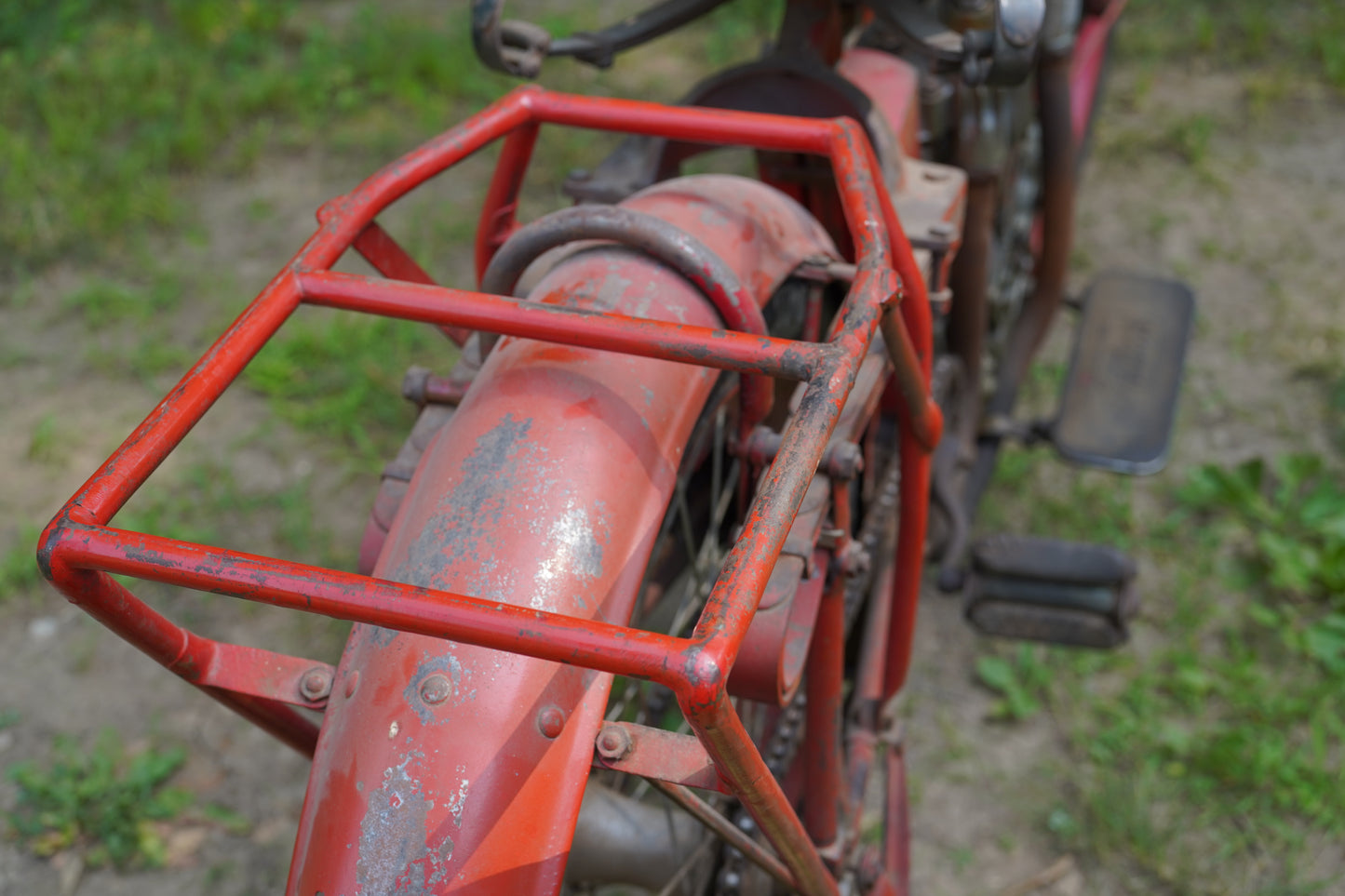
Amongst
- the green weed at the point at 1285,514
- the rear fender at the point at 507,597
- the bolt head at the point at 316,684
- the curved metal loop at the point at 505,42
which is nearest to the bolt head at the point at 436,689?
the rear fender at the point at 507,597

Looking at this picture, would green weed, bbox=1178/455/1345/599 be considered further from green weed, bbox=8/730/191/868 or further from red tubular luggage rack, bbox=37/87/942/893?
green weed, bbox=8/730/191/868

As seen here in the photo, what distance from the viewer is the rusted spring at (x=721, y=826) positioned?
1.15m

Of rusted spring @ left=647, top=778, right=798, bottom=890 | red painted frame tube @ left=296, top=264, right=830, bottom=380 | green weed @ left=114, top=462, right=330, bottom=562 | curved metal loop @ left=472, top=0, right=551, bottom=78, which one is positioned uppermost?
curved metal loop @ left=472, top=0, right=551, bottom=78

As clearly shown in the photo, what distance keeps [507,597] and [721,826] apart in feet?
1.11

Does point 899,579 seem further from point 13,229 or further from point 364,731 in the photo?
point 13,229

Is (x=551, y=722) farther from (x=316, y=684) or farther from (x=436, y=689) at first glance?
(x=316, y=684)

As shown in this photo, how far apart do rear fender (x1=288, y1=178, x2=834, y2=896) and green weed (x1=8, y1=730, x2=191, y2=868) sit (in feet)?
4.55

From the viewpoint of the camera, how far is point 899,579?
1865 mm

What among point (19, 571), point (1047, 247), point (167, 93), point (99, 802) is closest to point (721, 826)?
point (99, 802)

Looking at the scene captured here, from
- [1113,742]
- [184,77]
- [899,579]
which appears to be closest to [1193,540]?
[1113,742]

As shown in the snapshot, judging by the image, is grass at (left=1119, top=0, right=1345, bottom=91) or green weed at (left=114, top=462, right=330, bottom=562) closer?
green weed at (left=114, top=462, right=330, bottom=562)

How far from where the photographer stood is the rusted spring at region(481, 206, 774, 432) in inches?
53.5

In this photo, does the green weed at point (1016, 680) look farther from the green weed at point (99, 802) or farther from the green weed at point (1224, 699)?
the green weed at point (99, 802)

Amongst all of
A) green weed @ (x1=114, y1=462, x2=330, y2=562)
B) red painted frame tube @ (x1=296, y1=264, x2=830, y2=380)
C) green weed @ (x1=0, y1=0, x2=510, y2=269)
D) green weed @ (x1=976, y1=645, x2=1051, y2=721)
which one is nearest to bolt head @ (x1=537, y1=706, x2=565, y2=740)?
red painted frame tube @ (x1=296, y1=264, x2=830, y2=380)
